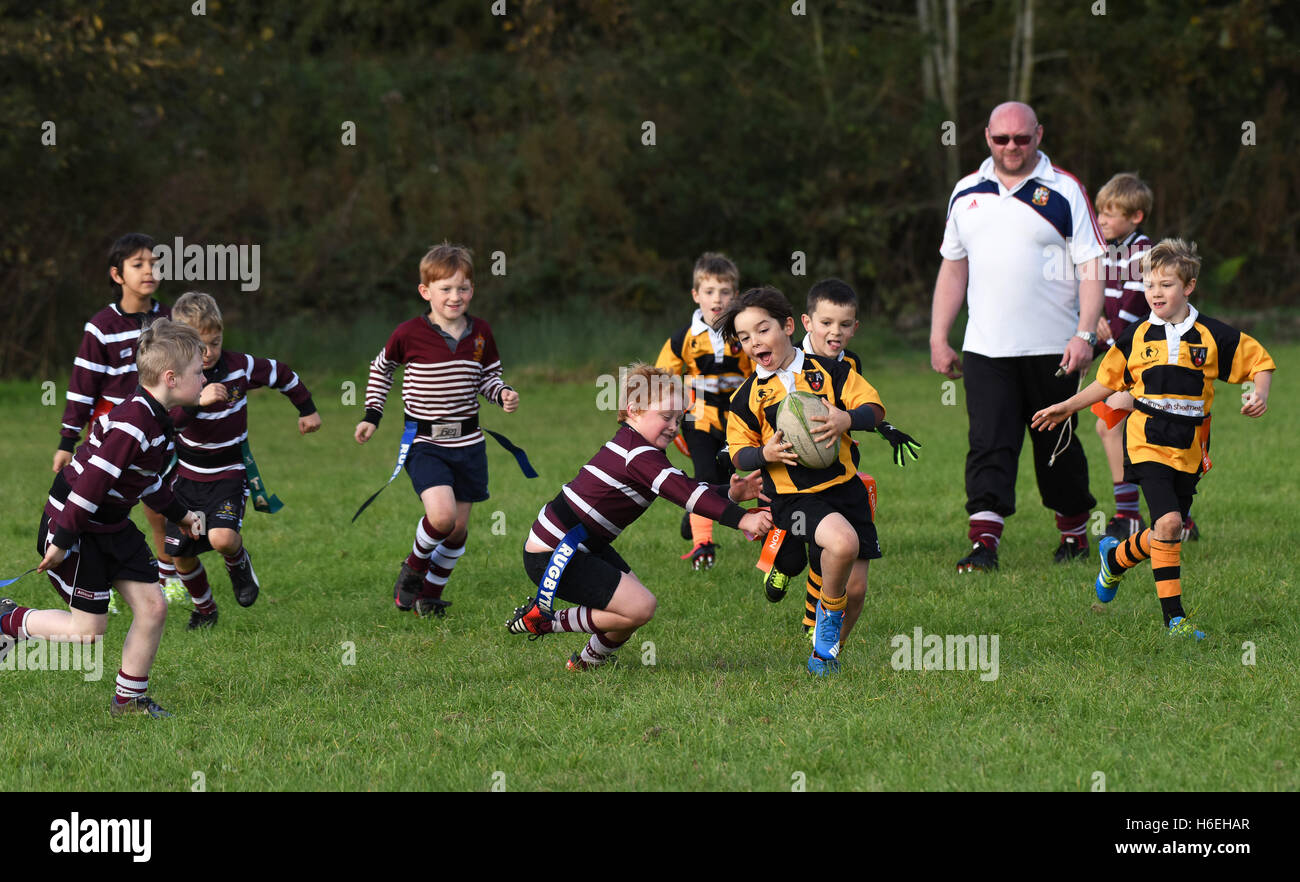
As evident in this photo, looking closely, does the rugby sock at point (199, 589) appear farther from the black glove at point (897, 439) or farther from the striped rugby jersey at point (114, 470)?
the black glove at point (897, 439)

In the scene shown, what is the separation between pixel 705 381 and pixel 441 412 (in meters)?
1.87

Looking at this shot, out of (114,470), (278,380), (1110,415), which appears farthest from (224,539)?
(1110,415)

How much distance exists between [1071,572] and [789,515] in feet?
8.71

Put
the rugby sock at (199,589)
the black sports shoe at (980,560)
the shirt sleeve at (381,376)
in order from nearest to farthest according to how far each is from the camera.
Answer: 1. the rugby sock at (199,589)
2. the shirt sleeve at (381,376)
3. the black sports shoe at (980,560)

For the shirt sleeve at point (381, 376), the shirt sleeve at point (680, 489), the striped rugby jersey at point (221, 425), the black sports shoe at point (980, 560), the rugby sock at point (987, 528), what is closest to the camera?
the shirt sleeve at point (680, 489)

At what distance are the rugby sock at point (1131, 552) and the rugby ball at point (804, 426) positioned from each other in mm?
1791

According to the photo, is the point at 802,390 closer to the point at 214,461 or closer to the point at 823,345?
the point at 823,345

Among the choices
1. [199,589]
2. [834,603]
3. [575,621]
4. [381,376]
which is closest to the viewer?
[834,603]

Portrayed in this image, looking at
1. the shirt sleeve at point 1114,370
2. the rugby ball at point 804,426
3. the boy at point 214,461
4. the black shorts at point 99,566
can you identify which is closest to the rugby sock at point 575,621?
the rugby ball at point 804,426

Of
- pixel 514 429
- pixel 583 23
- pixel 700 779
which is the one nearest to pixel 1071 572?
pixel 700 779

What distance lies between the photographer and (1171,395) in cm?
714

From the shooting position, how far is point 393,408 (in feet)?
60.4

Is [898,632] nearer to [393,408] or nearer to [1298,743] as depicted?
[1298,743]

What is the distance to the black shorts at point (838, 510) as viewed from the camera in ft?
21.4
